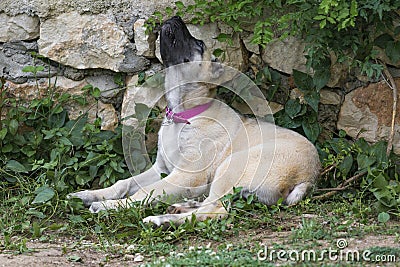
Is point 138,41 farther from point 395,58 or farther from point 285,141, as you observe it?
point 395,58

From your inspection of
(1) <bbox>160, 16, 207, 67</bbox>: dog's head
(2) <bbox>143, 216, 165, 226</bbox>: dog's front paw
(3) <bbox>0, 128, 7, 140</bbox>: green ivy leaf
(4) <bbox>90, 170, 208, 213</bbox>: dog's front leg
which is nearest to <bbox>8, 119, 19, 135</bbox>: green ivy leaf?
(3) <bbox>0, 128, 7, 140</bbox>: green ivy leaf

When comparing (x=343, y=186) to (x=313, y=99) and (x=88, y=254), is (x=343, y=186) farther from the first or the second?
(x=88, y=254)

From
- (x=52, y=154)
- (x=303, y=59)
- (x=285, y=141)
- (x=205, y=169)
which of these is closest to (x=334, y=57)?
(x=303, y=59)

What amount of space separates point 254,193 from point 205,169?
0.40 meters

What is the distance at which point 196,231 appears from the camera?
146 inches

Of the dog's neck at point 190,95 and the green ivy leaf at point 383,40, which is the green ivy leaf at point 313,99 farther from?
the dog's neck at point 190,95

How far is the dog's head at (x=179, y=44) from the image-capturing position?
4309mm

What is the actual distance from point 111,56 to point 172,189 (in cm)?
Result: 125

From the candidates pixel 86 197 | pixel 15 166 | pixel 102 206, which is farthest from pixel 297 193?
pixel 15 166

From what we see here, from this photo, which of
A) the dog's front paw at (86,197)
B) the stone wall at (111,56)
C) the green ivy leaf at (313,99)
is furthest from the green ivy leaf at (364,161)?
the dog's front paw at (86,197)

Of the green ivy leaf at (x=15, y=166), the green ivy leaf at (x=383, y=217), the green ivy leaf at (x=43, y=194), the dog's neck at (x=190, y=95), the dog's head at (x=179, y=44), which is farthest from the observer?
the green ivy leaf at (x=15, y=166)

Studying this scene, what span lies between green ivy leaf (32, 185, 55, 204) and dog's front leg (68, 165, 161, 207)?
16cm

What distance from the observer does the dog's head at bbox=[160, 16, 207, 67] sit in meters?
4.31

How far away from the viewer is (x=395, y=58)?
4.50 metres
